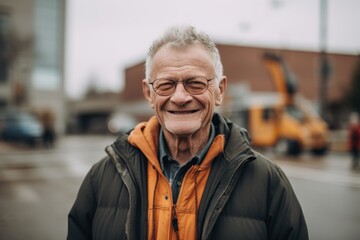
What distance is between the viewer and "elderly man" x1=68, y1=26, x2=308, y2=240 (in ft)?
6.17

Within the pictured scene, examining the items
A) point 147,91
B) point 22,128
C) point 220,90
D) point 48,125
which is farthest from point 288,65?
point 147,91

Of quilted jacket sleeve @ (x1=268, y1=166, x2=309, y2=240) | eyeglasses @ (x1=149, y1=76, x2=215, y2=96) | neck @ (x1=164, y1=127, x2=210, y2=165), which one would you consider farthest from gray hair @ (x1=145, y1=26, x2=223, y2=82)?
quilted jacket sleeve @ (x1=268, y1=166, x2=309, y2=240)

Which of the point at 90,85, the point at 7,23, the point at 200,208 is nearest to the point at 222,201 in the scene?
the point at 200,208

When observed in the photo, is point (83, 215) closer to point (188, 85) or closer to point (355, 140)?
point (188, 85)

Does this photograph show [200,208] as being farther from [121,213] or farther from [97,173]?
[97,173]

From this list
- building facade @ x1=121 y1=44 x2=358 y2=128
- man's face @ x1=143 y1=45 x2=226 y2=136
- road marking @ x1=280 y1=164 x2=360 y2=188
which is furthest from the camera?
building facade @ x1=121 y1=44 x2=358 y2=128

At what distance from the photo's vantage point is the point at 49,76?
138 feet

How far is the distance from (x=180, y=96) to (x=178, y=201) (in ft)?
1.75

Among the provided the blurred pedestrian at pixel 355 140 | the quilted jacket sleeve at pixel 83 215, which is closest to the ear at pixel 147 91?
the quilted jacket sleeve at pixel 83 215

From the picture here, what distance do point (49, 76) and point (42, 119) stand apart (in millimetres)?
23485

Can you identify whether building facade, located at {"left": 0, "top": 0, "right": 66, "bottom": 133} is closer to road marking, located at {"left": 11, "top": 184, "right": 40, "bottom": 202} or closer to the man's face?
road marking, located at {"left": 11, "top": 184, "right": 40, "bottom": 202}

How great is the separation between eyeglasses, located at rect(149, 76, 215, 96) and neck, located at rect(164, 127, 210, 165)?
9.7 inches

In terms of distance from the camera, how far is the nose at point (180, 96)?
1.99 metres

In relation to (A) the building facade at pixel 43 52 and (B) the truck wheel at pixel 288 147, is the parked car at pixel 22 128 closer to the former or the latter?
(B) the truck wheel at pixel 288 147
